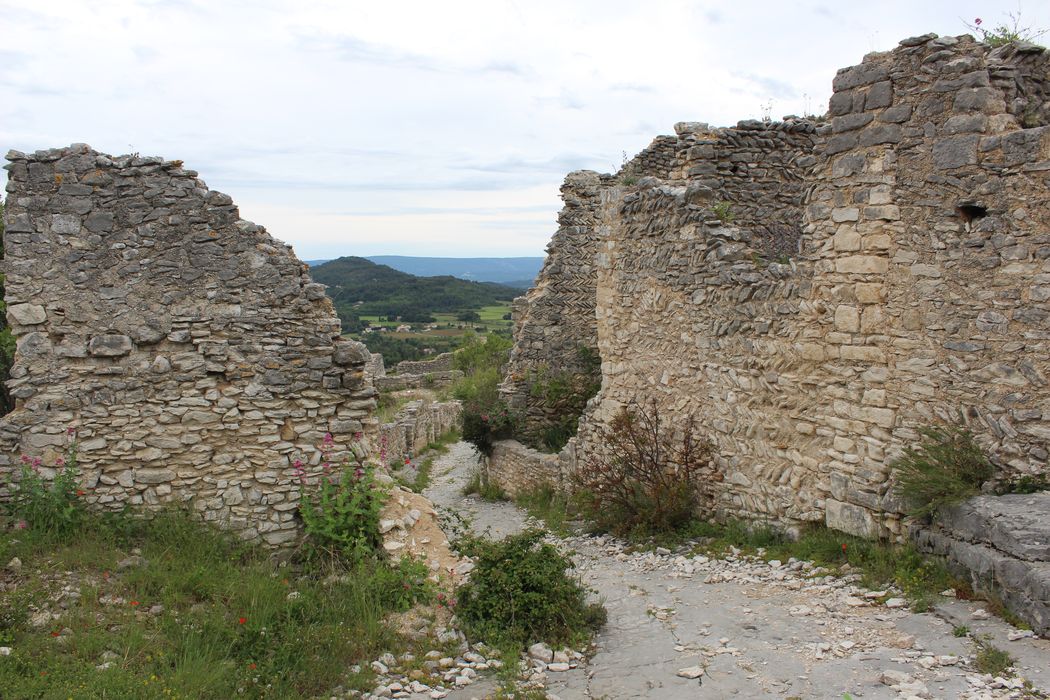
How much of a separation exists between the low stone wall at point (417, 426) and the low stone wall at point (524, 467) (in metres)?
1.87

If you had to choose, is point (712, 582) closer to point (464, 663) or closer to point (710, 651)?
point (710, 651)

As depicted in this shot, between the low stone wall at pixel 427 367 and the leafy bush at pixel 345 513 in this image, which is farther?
the low stone wall at pixel 427 367

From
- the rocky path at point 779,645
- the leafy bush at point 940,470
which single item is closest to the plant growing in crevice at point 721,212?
the leafy bush at point 940,470

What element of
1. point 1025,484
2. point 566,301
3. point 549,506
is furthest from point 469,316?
point 1025,484

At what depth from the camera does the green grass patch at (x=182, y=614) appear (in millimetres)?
4582

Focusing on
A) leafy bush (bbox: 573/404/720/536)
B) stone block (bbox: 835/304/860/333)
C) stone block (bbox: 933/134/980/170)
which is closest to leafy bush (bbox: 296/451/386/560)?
leafy bush (bbox: 573/404/720/536)

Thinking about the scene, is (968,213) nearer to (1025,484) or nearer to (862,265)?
(862,265)

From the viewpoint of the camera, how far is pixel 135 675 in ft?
15.0

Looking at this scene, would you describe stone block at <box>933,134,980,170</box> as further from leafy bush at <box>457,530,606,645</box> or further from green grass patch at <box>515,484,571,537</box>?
green grass patch at <box>515,484,571,537</box>

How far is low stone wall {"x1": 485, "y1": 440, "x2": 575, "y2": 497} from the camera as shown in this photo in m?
12.0

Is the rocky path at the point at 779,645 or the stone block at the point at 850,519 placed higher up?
the stone block at the point at 850,519

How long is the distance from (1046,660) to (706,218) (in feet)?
17.5

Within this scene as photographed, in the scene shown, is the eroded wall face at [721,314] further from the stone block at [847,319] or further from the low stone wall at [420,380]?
the low stone wall at [420,380]

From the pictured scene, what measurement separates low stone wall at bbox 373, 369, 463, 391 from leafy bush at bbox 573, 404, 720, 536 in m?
16.8
